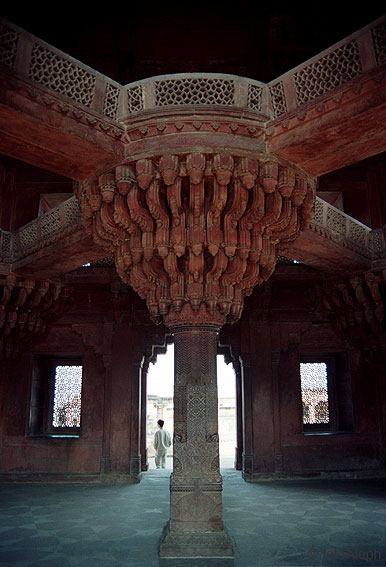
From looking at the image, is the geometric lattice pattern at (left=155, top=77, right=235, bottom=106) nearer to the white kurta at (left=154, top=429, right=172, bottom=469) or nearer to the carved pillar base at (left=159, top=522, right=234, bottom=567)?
the carved pillar base at (left=159, top=522, right=234, bottom=567)

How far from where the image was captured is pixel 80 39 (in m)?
8.23

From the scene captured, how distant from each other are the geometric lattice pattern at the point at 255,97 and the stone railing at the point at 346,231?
2555 mm

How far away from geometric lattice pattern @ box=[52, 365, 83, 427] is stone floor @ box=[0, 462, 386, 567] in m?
1.84

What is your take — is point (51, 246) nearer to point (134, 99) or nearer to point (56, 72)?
point (134, 99)

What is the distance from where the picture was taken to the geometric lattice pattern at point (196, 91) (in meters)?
5.02

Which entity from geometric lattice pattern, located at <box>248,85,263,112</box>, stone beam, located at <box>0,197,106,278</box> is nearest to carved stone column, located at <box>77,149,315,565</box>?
geometric lattice pattern, located at <box>248,85,263,112</box>

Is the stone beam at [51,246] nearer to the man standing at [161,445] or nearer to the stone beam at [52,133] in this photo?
the stone beam at [52,133]

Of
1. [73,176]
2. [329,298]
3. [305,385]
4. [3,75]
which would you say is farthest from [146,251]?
[305,385]

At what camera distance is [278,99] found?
5086 mm

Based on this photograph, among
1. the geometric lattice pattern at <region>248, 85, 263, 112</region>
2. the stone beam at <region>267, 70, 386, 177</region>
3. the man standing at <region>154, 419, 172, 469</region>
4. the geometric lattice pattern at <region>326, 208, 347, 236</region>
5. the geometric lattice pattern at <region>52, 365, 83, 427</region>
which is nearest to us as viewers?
the stone beam at <region>267, 70, 386, 177</region>

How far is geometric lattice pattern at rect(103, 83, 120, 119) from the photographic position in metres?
5.02

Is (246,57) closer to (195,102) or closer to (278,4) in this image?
(278,4)

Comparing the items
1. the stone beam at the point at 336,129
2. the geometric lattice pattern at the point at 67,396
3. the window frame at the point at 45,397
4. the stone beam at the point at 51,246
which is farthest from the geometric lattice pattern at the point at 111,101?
the geometric lattice pattern at the point at 67,396

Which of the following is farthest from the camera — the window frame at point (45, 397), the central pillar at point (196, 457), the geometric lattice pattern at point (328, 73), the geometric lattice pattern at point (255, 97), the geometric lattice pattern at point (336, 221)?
the window frame at point (45, 397)
